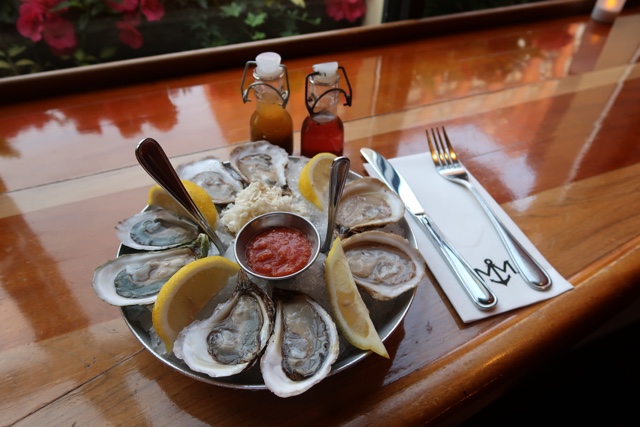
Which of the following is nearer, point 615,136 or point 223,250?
point 223,250

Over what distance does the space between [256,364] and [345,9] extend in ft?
5.45

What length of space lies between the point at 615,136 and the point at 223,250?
1.28 metres

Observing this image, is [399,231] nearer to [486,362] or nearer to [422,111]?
[486,362]

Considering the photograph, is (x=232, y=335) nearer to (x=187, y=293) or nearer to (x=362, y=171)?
(x=187, y=293)

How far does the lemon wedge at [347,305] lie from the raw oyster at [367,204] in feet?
0.52

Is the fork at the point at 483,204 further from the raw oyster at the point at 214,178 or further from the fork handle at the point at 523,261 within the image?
the raw oyster at the point at 214,178

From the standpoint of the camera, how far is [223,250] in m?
0.90

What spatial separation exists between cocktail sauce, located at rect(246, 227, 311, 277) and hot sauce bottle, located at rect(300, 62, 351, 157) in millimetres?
310

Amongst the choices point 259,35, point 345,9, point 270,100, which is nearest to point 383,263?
point 270,100

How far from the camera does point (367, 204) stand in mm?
972

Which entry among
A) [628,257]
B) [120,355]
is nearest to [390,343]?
[120,355]

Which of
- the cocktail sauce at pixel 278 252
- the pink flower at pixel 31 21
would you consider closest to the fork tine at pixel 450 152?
the cocktail sauce at pixel 278 252

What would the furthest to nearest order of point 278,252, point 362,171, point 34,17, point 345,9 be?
point 345,9
point 34,17
point 362,171
point 278,252

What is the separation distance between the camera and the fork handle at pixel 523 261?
0.92 meters
